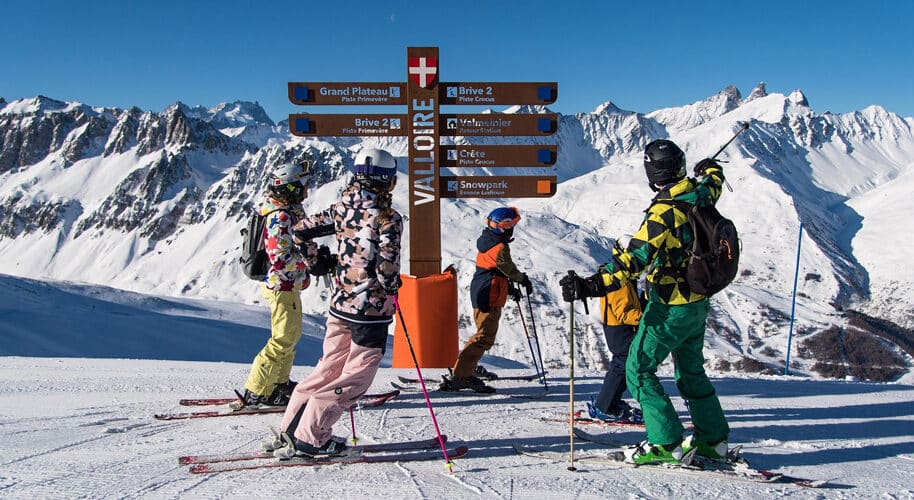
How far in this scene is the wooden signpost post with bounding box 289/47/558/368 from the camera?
322 inches

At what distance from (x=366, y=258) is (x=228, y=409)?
2750 millimetres

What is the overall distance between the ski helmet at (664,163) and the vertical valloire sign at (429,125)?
3870 millimetres

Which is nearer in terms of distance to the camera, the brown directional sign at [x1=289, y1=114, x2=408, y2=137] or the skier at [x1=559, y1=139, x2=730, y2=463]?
the skier at [x1=559, y1=139, x2=730, y2=463]

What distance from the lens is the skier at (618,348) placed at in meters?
5.75

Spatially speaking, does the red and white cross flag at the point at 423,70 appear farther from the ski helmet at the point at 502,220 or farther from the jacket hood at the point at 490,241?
the jacket hood at the point at 490,241

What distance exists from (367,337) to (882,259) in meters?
174

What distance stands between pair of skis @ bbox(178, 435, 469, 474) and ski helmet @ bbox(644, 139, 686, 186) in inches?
94.6

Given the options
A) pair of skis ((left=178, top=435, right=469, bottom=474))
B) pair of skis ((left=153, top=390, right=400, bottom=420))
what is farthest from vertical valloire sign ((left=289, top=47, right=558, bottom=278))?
pair of skis ((left=178, top=435, right=469, bottom=474))

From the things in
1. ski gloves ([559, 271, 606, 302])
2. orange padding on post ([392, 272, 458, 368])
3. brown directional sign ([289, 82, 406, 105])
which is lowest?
orange padding on post ([392, 272, 458, 368])

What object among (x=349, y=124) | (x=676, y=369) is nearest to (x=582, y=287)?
(x=676, y=369)

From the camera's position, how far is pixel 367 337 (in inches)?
162

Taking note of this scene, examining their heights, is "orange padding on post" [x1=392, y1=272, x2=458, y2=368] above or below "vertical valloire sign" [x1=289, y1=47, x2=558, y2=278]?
below

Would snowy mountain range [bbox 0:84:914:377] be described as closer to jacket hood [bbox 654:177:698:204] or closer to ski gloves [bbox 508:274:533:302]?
ski gloves [bbox 508:274:533:302]

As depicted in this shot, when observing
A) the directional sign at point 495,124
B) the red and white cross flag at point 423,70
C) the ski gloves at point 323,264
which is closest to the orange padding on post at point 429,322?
the directional sign at point 495,124
